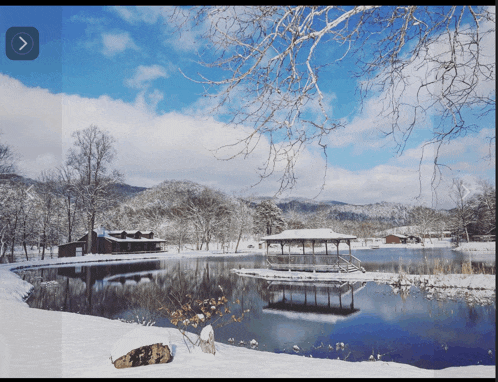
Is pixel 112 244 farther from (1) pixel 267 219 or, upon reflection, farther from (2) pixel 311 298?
(2) pixel 311 298

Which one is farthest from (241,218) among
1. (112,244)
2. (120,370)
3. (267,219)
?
(120,370)

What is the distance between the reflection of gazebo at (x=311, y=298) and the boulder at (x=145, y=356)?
8.00 meters

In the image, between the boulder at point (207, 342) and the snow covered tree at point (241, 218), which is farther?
the snow covered tree at point (241, 218)

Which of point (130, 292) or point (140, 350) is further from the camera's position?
point (130, 292)

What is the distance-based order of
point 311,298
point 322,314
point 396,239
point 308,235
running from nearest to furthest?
point 322,314 < point 311,298 < point 308,235 < point 396,239

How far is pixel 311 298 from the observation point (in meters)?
15.2

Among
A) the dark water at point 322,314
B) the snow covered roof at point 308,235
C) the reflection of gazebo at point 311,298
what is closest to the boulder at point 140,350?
the dark water at point 322,314

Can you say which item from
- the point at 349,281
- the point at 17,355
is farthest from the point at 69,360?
the point at 349,281

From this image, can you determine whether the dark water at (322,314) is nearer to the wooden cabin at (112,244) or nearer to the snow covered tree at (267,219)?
the wooden cabin at (112,244)

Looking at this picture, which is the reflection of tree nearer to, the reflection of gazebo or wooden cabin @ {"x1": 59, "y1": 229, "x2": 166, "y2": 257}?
the reflection of gazebo

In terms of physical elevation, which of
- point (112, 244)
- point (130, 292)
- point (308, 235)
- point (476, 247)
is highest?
point (308, 235)

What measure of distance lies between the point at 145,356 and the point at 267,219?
56.6 meters

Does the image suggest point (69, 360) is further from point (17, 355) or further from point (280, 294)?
point (280, 294)

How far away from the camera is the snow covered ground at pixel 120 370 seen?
Answer: 4434 mm
